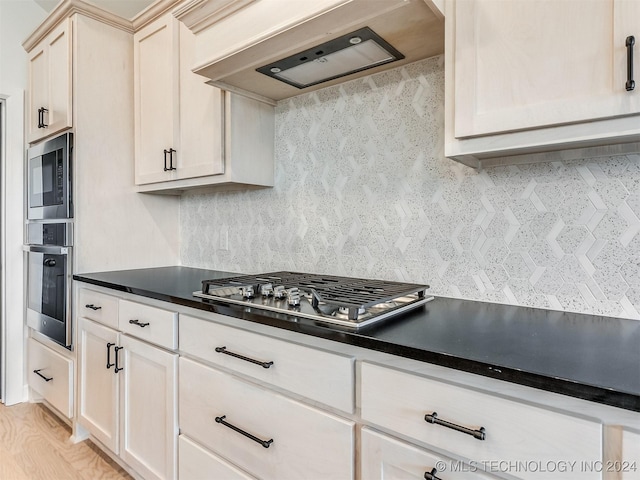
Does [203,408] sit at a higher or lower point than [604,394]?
lower

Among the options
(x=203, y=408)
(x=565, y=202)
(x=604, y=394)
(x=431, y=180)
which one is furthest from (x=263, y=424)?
(x=565, y=202)

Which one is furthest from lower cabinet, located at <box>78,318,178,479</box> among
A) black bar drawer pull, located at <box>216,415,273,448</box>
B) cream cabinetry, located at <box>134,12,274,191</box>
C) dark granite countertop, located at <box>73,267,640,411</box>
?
cream cabinetry, located at <box>134,12,274,191</box>

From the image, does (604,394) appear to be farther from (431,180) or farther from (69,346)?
(69,346)

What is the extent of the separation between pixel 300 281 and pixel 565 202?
919 mm

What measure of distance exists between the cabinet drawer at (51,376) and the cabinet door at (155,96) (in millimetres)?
1108

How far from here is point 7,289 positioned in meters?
2.54

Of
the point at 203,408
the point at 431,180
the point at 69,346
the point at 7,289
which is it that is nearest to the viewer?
the point at 203,408

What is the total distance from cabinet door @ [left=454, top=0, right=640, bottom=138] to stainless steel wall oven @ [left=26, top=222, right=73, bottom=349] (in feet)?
6.53

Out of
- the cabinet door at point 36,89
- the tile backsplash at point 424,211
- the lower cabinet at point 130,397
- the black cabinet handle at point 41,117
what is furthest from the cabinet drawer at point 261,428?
the cabinet door at point 36,89

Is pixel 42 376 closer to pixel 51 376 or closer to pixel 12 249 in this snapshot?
pixel 51 376

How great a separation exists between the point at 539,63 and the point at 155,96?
1.83m

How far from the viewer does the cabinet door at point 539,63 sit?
0.87 metres

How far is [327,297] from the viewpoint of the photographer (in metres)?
1.19

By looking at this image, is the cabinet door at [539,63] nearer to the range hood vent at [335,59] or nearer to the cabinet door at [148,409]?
the range hood vent at [335,59]
